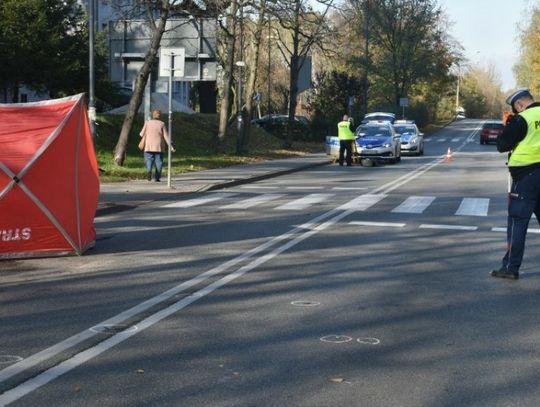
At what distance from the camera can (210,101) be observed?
56156 millimetres

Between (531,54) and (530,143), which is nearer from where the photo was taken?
(530,143)

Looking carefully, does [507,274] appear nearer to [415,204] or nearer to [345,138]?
[415,204]

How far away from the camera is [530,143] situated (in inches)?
354

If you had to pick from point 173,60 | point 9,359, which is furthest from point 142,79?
point 9,359

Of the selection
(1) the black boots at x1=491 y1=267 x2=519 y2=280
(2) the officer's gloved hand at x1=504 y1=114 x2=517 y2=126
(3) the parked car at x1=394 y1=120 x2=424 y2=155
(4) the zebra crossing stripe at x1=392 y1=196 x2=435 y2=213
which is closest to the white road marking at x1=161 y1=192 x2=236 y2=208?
(4) the zebra crossing stripe at x1=392 y1=196 x2=435 y2=213

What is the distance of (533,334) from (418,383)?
185 centimetres

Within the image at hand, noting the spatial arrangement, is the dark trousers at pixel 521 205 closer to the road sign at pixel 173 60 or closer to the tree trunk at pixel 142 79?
the road sign at pixel 173 60

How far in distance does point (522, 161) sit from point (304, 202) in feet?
29.2

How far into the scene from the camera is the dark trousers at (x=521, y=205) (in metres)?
9.00

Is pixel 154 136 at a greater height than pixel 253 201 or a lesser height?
greater

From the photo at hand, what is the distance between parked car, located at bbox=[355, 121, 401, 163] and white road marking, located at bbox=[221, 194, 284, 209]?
1376 centimetres

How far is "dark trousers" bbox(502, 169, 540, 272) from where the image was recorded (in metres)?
9.00

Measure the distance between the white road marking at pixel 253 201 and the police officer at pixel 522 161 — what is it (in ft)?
27.0

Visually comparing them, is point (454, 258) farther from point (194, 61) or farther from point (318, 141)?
point (318, 141)
